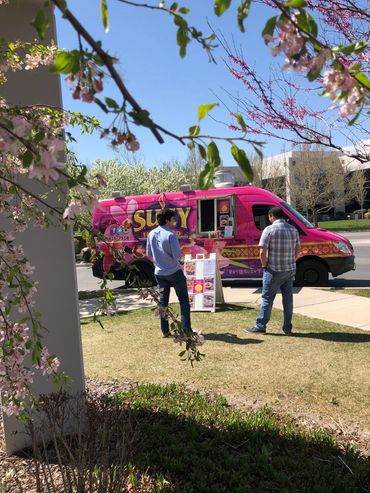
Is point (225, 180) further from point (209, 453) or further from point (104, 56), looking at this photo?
point (104, 56)

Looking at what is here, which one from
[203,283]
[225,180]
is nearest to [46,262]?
[203,283]

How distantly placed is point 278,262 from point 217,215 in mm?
5807

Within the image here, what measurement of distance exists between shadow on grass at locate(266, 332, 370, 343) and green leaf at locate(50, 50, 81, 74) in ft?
17.8

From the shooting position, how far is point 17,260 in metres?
2.21

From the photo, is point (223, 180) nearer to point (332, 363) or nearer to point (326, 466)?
point (332, 363)

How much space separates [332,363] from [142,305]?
207 inches

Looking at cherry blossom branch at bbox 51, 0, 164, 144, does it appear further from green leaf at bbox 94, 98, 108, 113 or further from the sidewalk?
the sidewalk

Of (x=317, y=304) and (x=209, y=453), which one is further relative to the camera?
(x=317, y=304)

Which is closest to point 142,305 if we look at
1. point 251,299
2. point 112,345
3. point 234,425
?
point 251,299

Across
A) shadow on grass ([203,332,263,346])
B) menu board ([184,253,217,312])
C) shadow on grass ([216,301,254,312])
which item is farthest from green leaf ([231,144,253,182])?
shadow on grass ([216,301,254,312])

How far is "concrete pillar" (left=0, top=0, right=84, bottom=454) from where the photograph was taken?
313 cm

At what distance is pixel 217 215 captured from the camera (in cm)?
1184

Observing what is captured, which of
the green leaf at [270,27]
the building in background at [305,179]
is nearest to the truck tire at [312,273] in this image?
the green leaf at [270,27]

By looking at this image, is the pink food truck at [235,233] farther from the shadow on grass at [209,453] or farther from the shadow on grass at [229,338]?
the shadow on grass at [209,453]
